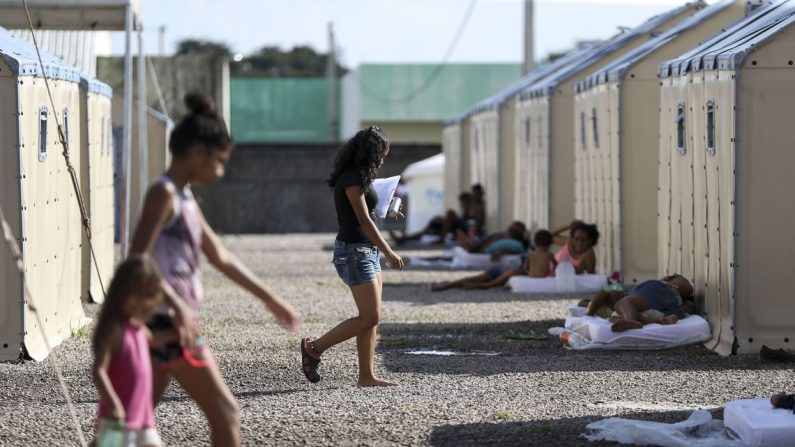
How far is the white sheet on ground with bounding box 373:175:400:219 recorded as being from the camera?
326 inches

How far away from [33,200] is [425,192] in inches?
851

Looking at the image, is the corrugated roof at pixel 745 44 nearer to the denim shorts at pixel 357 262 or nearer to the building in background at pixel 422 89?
the denim shorts at pixel 357 262

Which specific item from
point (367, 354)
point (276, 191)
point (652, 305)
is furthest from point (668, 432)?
point (276, 191)

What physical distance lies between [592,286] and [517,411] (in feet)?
25.1

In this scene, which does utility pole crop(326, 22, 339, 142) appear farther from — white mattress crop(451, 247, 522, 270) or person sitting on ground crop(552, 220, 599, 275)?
person sitting on ground crop(552, 220, 599, 275)

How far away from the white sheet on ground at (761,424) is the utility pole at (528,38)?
21996mm

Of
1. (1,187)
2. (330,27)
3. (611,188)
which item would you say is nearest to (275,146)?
(330,27)

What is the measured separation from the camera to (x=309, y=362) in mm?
8266

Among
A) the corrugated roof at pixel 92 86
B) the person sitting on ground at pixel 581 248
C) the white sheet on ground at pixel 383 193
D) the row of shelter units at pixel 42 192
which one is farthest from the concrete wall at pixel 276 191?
the white sheet on ground at pixel 383 193

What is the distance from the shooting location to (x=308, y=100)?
46.8 metres

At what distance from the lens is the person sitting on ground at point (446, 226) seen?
78.0 feet

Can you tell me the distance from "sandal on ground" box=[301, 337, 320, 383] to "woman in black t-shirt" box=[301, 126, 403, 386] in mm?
301

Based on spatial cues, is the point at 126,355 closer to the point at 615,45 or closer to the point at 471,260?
the point at 615,45

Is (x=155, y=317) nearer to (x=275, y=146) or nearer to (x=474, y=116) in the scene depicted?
(x=474, y=116)
